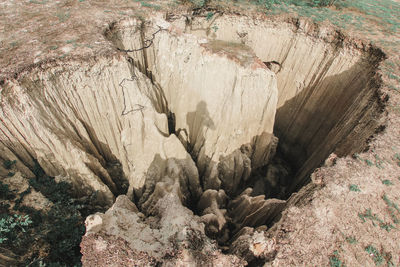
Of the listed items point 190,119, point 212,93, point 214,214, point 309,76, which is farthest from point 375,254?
point 309,76

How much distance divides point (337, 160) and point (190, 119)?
5.91 m

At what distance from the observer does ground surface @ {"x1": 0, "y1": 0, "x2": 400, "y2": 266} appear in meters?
4.62

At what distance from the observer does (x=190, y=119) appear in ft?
33.1

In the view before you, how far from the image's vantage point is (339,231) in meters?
4.79

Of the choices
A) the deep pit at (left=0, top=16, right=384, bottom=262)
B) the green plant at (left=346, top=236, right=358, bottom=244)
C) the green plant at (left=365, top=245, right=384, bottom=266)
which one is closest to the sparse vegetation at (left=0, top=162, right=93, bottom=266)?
the deep pit at (left=0, top=16, right=384, bottom=262)

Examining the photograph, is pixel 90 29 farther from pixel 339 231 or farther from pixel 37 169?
pixel 339 231

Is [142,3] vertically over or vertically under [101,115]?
over

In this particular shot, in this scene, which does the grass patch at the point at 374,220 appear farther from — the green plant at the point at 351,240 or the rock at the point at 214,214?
the rock at the point at 214,214

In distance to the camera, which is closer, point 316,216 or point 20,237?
point 316,216

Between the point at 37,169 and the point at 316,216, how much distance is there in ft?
27.1

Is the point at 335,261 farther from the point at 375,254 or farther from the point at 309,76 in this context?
the point at 309,76

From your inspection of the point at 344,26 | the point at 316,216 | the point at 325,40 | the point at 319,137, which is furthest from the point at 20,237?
the point at 344,26

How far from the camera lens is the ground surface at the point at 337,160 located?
462 centimetres

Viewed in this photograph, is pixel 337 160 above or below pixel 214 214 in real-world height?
above
